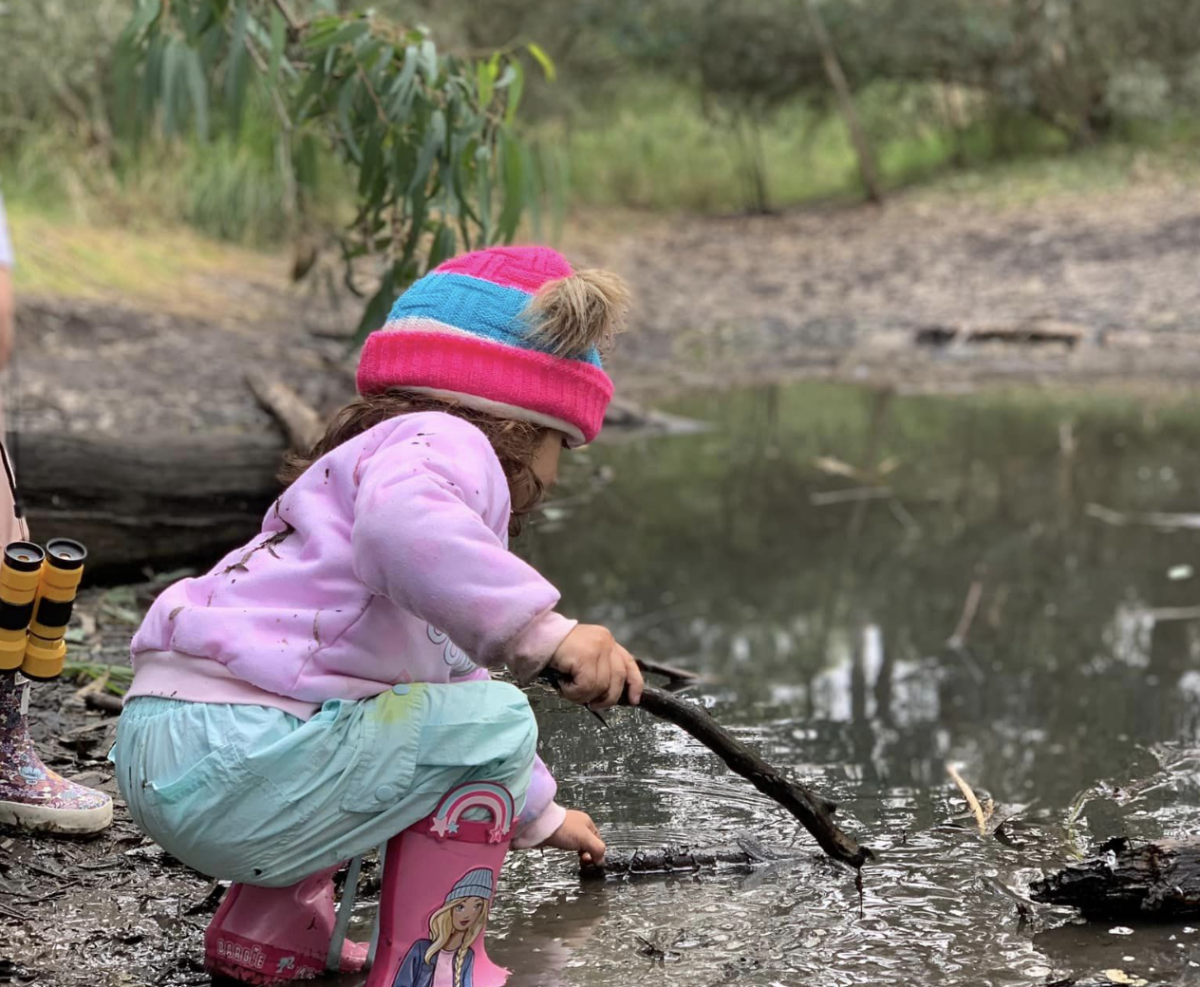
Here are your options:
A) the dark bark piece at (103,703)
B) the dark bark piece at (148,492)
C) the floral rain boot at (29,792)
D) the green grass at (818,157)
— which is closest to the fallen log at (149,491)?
the dark bark piece at (148,492)

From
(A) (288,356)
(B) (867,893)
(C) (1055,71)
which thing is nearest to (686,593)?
(B) (867,893)

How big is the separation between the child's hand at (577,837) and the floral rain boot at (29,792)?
2.32 feet

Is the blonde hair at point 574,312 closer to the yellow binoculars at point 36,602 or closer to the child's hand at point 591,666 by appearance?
the child's hand at point 591,666

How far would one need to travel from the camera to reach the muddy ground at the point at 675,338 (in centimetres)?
212

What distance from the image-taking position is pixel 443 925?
1.74 meters

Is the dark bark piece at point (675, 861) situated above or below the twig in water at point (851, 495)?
above

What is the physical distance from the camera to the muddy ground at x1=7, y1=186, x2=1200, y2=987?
2123 mm

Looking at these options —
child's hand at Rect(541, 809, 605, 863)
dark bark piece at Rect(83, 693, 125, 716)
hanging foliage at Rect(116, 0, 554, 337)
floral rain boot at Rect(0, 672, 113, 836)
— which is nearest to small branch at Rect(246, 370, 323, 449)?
hanging foliage at Rect(116, 0, 554, 337)

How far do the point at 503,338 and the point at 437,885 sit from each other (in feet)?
2.08

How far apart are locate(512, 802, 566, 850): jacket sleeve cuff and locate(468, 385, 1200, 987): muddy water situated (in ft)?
0.38

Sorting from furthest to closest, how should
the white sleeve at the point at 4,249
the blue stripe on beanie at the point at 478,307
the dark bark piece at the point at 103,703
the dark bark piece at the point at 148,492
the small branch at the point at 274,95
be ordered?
the dark bark piece at the point at 148,492 → the small branch at the point at 274,95 → the dark bark piece at the point at 103,703 → the blue stripe on beanie at the point at 478,307 → the white sleeve at the point at 4,249

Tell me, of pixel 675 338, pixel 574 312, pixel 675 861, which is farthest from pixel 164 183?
pixel 574 312

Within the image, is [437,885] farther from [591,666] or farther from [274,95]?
[274,95]

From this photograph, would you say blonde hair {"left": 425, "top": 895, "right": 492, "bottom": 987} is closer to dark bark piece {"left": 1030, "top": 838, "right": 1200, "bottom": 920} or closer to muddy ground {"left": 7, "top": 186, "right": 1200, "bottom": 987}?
muddy ground {"left": 7, "top": 186, "right": 1200, "bottom": 987}
